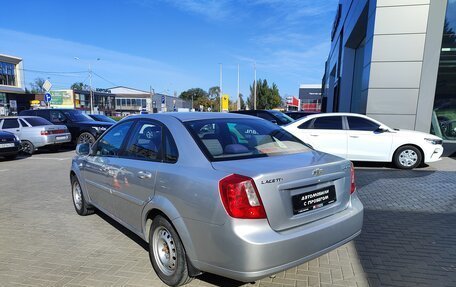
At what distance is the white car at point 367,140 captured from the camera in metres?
8.64

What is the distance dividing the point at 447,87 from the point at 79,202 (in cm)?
1167

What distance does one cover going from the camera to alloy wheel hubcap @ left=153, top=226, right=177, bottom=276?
3084 mm

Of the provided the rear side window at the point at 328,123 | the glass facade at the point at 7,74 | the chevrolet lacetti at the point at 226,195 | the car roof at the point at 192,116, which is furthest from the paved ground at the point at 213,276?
the glass facade at the point at 7,74

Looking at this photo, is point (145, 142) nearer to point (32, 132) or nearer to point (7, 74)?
point (32, 132)

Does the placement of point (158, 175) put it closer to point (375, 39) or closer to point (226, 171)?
point (226, 171)

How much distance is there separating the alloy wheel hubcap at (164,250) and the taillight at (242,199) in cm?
86

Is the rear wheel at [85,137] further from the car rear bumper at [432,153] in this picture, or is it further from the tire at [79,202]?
the car rear bumper at [432,153]

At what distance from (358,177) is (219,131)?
18.2 feet

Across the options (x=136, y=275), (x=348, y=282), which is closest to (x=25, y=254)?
(x=136, y=275)

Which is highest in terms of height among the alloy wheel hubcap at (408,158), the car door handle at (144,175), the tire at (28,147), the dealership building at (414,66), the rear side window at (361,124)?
the dealership building at (414,66)

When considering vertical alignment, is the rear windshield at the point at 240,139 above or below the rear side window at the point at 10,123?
above

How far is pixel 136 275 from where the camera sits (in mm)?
3361

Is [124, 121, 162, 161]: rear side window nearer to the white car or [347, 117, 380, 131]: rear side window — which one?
the white car

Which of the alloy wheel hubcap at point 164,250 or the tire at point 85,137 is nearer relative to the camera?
the alloy wheel hubcap at point 164,250
